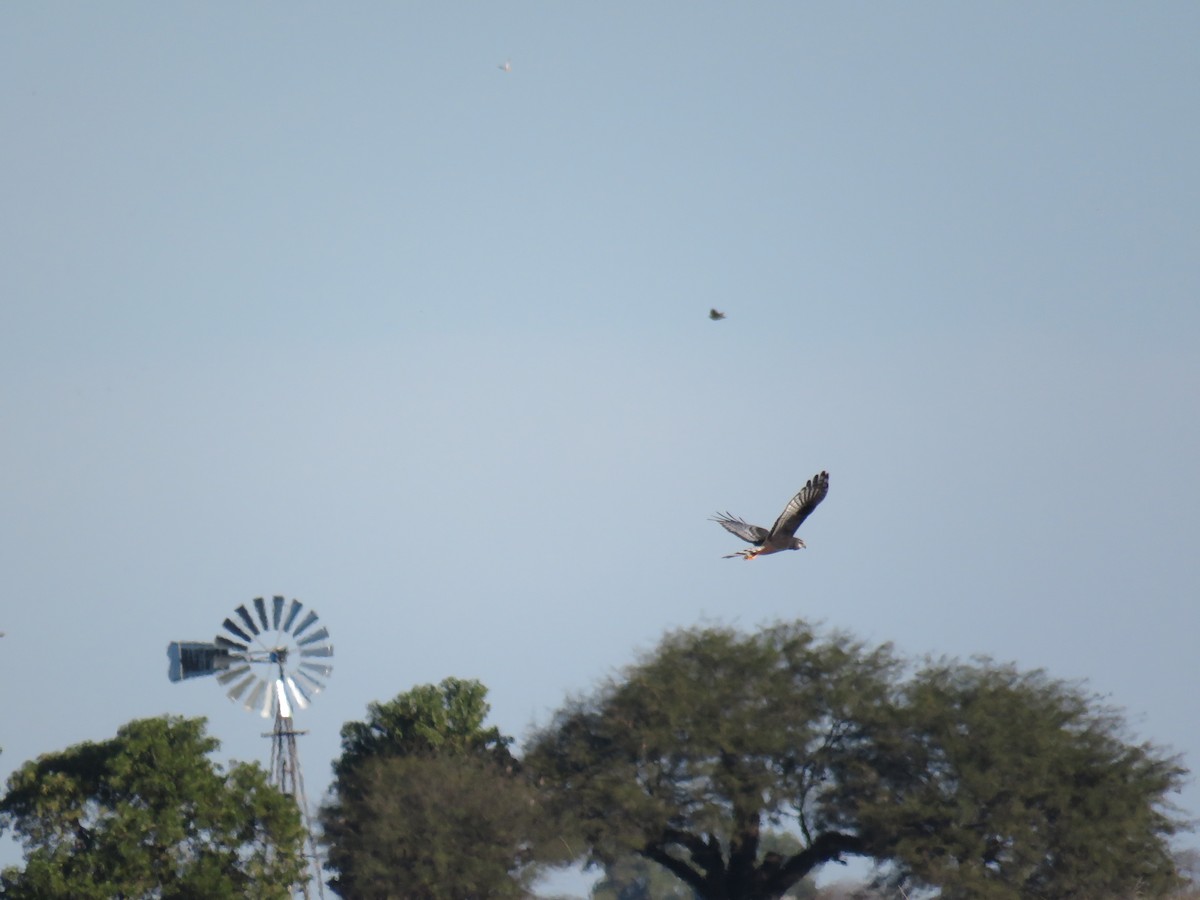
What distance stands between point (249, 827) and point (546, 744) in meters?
12.3

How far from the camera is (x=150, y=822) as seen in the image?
49219mm

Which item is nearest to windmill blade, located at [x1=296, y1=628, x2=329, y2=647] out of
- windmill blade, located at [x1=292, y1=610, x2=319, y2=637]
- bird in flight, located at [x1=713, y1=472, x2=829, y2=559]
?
windmill blade, located at [x1=292, y1=610, x2=319, y2=637]

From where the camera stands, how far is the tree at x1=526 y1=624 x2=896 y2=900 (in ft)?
187

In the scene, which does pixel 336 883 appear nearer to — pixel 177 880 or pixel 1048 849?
pixel 177 880

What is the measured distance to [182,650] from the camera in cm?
6438

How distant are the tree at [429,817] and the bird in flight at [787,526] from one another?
27.7 meters

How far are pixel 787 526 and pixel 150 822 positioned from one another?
2748 centimetres

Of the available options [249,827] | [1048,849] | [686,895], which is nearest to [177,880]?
[249,827]

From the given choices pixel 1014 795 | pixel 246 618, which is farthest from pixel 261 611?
pixel 1014 795

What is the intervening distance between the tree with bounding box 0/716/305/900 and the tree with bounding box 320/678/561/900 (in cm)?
332

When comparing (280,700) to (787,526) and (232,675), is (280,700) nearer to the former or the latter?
(232,675)

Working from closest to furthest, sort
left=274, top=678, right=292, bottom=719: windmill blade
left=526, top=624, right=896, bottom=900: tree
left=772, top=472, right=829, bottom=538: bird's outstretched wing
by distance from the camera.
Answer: left=772, top=472, right=829, bottom=538: bird's outstretched wing < left=526, top=624, right=896, bottom=900: tree < left=274, top=678, right=292, bottom=719: windmill blade

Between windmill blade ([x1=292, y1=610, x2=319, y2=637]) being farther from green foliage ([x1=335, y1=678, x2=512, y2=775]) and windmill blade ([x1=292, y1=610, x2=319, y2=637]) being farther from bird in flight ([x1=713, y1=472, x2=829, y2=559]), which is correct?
bird in flight ([x1=713, y1=472, x2=829, y2=559])

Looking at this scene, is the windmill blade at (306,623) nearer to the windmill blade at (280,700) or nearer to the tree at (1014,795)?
the windmill blade at (280,700)
